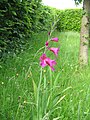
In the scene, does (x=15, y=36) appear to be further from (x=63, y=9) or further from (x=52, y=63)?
(x=63, y=9)

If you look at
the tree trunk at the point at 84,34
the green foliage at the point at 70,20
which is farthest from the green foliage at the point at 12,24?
the green foliage at the point at 70,20

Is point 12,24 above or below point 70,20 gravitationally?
below

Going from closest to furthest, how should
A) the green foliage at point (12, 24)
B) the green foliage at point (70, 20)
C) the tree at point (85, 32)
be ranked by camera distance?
the green foliage at point (12, 24), the tree at point (85, 32), the green foliage at point (70, 20)

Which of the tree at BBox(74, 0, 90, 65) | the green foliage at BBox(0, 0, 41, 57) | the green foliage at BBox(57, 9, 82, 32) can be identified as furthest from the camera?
the green foliage at BBox(57, 9, 82, 32)

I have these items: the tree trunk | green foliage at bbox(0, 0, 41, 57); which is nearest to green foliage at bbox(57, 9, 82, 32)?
green foliage at bbox(0, 0, 41, 57)

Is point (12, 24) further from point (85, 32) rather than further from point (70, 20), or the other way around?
point (70, 20)

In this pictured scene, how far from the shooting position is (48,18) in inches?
520

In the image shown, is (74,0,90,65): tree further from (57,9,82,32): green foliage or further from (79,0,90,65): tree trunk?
(57,9,82,32): green foliage

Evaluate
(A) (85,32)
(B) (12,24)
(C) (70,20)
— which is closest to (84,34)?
(A) (85,32)

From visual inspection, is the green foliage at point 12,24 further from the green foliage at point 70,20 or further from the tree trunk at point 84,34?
the green foliage at point 70,20

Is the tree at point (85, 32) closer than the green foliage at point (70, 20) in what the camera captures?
Yes

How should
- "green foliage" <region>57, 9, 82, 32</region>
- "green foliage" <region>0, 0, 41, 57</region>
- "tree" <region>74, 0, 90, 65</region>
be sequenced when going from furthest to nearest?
1. "green foliage" <region>57, 9, 82, 32</region>
2. "tree" <region>74, 0, 90, 65</region>
3. "green foliage" <region>0, 0, 41, 57</region>

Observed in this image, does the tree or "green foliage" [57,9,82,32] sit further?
"green foliage" [57,9,82,32]

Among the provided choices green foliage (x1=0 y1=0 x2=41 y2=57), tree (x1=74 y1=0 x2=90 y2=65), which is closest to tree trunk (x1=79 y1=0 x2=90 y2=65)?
tree (x1=74 y1=0 x2=90 y2=65)
